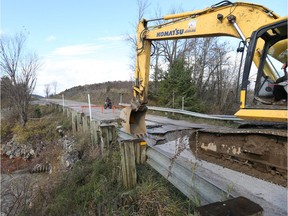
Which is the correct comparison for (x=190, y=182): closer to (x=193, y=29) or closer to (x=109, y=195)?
(x=109, y=195)

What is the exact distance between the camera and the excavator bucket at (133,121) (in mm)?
8078

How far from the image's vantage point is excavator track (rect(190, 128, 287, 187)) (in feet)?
11.2

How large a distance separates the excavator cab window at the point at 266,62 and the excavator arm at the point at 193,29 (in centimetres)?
8

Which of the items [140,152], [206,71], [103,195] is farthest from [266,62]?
[206,71]

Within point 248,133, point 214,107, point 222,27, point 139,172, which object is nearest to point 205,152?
point 248,133

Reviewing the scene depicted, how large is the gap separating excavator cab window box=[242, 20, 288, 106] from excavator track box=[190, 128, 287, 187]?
1.79 feet

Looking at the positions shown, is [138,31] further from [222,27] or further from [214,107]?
[214,107]

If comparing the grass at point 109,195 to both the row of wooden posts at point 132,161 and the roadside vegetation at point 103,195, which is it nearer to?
the roadside vegetation at point 103,195

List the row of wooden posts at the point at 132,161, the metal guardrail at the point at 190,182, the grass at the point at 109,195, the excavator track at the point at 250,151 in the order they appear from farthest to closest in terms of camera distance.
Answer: the grass at the point at 109,195, the excavator track at the point at 250,151, the metal guardrail at the point at 190,182, the row of wooden posts at the point at 132,161

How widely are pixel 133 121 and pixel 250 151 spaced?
16.3 feet

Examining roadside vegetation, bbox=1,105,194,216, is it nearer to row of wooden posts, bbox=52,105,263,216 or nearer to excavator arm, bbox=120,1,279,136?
row of wooden posts, bbox=52,105,263,216

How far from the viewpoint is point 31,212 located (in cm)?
628

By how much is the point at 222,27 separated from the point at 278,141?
2.97 meters

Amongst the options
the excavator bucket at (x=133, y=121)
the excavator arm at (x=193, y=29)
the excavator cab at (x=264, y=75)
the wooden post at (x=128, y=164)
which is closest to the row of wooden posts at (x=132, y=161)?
the wooden post at (x=128, y=164)
